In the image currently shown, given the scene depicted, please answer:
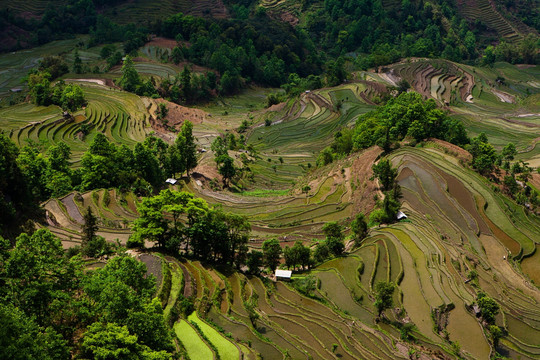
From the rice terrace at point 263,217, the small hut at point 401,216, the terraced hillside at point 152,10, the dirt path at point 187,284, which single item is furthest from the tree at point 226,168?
the terraced hillside at point 152,10

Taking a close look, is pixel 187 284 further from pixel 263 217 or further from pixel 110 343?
pixel 263 217

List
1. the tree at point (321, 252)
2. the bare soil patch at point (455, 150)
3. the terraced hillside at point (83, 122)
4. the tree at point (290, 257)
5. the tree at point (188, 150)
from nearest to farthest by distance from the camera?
1. the tree at point (290, 257)
2. the tree at point (321, 252)
3. the bare soil patch at point (455, 150)
4. the tree at point (188, 150)
5. the terraced hillside at point (83, 122)

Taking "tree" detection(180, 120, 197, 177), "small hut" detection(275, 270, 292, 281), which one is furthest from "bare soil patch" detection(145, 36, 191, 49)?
"small hut" detection(275, 270, 292, 281)

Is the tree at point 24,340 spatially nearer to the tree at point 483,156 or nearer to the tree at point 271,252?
the tree at point 271,252

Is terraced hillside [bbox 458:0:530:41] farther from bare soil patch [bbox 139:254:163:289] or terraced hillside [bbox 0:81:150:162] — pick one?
bare soil patch [bbox 139:254:163:289]

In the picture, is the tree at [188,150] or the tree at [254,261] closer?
the tree at [254,261]
